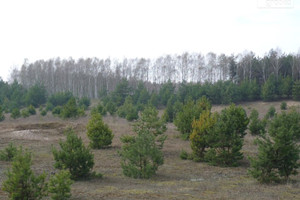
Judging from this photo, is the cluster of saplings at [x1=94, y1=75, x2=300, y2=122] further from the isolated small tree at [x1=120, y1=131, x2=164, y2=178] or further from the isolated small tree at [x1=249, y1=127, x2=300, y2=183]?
the isolated small tree at [x1=249, y1=127, x2=300, y2=183]

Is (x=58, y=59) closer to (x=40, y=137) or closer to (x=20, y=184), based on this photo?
(x=40, y=137)

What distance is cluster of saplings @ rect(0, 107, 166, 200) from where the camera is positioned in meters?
7.74

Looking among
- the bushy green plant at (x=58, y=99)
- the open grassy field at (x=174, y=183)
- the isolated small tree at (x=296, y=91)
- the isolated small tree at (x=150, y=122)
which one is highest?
the isolated small tree at (x=296, y=91)

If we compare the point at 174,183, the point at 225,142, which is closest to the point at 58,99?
the point at 225,142

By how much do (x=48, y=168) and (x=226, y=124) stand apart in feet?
29.9

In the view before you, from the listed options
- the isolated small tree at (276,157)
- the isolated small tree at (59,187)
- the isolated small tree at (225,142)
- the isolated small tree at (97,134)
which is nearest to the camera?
the isolated small tree at (59,187)

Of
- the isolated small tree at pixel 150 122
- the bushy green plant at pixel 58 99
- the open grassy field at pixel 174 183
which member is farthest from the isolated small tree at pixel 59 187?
the bushy green plant at pixel 58 99

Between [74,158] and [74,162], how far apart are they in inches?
6.9

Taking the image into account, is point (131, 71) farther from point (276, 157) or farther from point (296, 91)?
point (276, 157)

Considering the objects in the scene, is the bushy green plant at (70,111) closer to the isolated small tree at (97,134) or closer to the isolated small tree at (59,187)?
the isolated small tree at (97,134)

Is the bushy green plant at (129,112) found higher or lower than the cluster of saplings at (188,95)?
lower

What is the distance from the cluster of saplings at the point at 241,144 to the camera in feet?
37.6

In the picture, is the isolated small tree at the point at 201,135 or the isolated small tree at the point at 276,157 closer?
the isolated small tree at the point at 276,157

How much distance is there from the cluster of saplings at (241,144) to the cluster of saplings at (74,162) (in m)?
3.38
